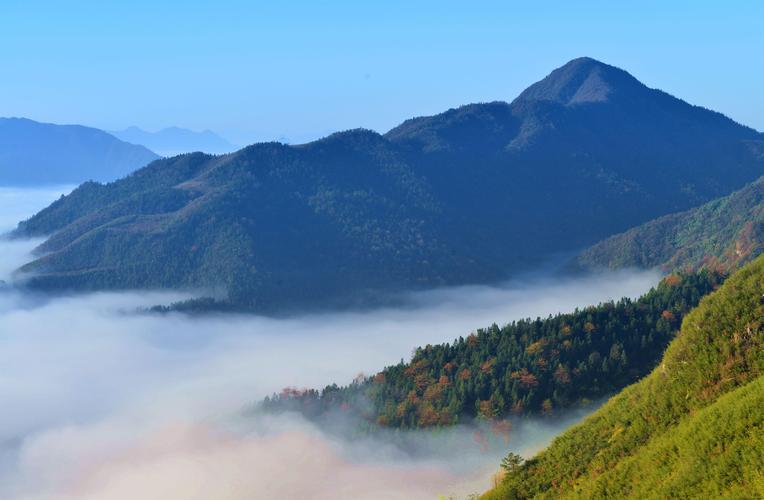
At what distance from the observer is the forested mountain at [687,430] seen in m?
82.1

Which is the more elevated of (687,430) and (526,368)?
(687,430)

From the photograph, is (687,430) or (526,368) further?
(526,368)

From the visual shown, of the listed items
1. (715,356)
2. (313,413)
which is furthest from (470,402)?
(715,356)

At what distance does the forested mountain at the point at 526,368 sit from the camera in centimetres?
16000

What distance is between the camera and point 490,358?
17675cm

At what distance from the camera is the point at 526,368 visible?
16625 centimetres

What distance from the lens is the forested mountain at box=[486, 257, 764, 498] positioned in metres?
82.1

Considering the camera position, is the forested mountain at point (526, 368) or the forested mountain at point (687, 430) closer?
the forested mountain at point (687, 430)

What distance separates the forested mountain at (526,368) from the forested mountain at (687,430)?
129 feet

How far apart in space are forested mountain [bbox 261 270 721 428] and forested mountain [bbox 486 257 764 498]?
3927 centimetres

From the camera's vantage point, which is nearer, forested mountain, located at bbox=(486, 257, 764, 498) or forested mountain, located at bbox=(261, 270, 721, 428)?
forested mountain, located at bbox=(486, 257, 764, 498)

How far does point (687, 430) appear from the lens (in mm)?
93250

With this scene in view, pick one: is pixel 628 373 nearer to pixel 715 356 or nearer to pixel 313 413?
pixel 715 356

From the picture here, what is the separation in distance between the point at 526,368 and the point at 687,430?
2886 inches
